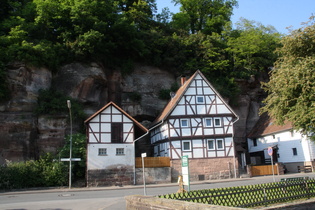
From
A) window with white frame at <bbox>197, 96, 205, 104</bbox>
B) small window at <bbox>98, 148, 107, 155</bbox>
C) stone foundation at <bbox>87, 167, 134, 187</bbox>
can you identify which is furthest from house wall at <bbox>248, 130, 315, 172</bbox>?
small window at <bbox>98, 148, 107, 155</bbox>

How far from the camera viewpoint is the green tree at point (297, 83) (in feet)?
49.0

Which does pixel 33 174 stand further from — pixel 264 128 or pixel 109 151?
pixel 264 128

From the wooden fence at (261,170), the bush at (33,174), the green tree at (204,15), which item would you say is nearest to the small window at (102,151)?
the bush at (33,174)

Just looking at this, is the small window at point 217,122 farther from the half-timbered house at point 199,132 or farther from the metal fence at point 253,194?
the metal fence at point 253,194

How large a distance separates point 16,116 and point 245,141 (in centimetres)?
3113

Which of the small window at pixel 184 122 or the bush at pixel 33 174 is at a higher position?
the small window at pixel 184 122

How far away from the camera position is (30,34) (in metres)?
37.5

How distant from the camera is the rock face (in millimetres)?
29469

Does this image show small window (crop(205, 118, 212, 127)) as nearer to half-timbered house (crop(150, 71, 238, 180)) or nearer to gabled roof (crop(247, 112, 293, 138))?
half-timbered house (crop(150, 71, 238, 180))

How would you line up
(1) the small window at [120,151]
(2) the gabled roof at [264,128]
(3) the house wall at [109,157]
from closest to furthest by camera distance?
(3) the house wall at [109,157] < (1) the small window at [120,151] < (2) the gabled roof at [264,128]

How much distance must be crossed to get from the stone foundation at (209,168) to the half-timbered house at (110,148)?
17.1 feet

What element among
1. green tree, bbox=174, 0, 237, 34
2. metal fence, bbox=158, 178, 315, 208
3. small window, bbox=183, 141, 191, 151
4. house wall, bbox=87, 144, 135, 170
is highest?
green tree, bbox=174, 0, 237, 34

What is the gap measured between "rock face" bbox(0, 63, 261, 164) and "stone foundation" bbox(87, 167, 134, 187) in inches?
240

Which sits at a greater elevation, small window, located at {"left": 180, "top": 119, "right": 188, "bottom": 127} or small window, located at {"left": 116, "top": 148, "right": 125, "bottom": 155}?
small window, located at {"left": 180, "top": 119, "right": 188, "bottom": 127}
